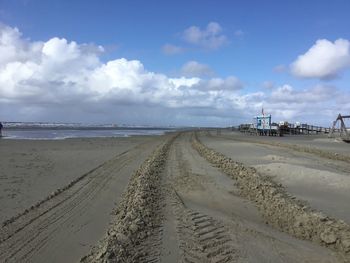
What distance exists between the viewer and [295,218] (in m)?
8.77

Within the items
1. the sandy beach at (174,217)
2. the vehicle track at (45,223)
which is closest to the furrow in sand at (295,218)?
the sandy beach at (174,217)

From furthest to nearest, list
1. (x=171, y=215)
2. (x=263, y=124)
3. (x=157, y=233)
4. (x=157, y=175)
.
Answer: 1. (x=263, y=124)
2. (x=157, y=175)
3. (x=171, y=215)
4. (x=157, y=233)

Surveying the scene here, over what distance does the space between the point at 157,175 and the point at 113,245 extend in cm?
862

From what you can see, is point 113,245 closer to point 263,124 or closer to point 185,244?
point 185,244

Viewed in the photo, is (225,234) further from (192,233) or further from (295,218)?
(295,218)

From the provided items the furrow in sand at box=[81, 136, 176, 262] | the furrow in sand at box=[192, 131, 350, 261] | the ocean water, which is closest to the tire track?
the furrow in sand at box=[81, 136, 176, 262]

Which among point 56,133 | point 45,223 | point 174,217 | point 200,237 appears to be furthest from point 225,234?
point 56,133

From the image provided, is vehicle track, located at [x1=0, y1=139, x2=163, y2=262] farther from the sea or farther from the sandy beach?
the sea

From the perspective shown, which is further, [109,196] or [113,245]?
[109,196]

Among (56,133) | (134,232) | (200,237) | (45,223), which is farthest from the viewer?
(56,133)

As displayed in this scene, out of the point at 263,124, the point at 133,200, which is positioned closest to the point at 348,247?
the point at 133,200

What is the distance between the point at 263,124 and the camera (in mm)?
68312

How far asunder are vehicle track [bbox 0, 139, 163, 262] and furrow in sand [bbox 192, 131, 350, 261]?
13.4ft

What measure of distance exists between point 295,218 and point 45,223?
5062 mm
